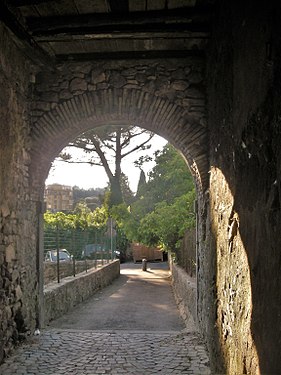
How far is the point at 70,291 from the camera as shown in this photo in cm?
879

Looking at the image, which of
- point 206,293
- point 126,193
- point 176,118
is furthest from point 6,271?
point 126,193

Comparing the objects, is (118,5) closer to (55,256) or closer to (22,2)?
(22,2)

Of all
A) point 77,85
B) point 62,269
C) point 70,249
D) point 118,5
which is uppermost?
point 118,5

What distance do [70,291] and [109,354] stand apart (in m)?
3.96

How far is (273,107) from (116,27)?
9.94ft

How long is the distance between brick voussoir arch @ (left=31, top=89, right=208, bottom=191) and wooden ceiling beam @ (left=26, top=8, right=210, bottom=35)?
3.26ft

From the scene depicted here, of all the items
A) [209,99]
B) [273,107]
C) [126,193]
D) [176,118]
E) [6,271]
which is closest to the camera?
[273,107]

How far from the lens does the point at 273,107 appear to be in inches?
88.9

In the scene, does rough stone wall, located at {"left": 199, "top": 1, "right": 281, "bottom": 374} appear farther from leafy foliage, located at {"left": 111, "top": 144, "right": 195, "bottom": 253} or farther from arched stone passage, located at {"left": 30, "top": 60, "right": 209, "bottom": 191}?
leafy foliage, located at {"left": 111, "top": 144, "right": 195, "bottom": 253}

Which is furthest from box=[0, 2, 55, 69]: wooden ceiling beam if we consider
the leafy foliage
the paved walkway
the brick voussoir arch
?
the leafy foliage

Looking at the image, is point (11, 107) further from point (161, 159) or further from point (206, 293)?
point (161, 159)

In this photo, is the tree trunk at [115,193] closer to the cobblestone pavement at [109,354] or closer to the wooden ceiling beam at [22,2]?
the cobblestone pavement at [109,354]

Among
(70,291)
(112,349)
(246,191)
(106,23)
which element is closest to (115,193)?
(70,291)

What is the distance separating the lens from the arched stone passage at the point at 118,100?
219 inches
